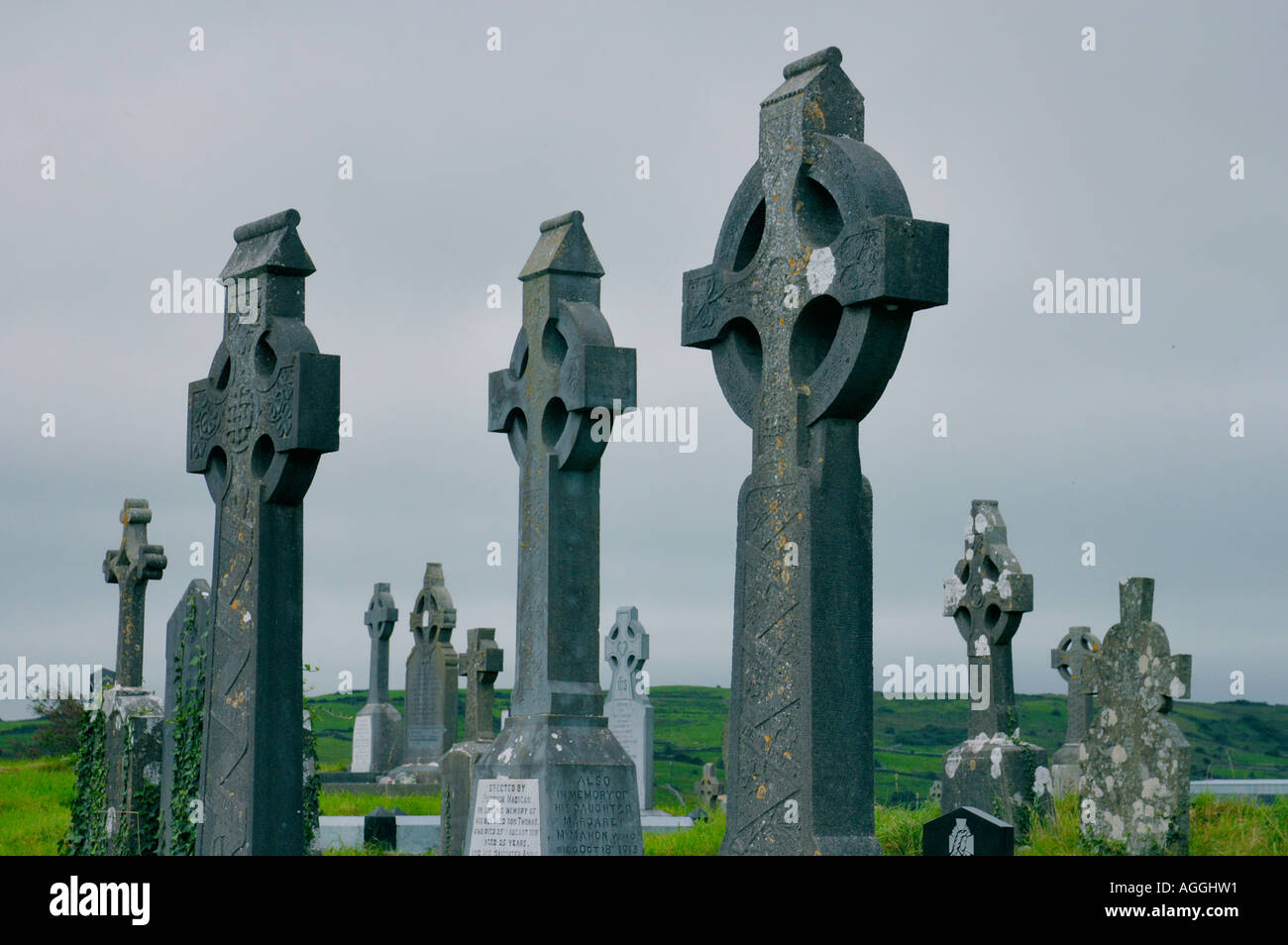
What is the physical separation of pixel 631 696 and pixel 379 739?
856 cm

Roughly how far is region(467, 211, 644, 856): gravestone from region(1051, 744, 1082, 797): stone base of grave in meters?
6.23

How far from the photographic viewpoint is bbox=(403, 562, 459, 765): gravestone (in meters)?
26.7

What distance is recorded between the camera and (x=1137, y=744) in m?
13.1

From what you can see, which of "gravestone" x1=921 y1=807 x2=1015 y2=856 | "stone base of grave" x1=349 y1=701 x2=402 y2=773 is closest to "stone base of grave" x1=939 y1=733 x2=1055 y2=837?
"gravestone" x1=921 y1=807 x2=1015 y2=856

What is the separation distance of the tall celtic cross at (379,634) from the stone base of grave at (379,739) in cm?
27

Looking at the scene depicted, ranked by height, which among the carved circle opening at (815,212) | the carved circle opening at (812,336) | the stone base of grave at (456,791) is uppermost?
the carved circle opening at (815,212)

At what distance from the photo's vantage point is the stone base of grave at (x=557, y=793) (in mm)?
11172

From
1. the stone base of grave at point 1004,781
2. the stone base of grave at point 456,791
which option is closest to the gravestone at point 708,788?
the stone base of grave at point 456,791

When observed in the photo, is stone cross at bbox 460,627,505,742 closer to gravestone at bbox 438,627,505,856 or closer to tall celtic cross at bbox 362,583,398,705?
gravestone at bbox 438,627,505,856

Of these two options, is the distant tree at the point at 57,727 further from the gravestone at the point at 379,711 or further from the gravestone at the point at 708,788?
the gravestone at the point at 708,788

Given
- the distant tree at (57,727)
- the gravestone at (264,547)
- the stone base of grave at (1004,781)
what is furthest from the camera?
the distant tree at (57,727)

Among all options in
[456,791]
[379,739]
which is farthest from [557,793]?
[379,739]

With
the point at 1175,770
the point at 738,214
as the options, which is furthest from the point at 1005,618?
the point at 738,214
